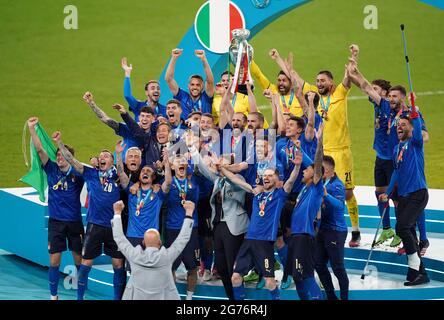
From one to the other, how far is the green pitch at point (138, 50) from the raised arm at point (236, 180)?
9.45 metres

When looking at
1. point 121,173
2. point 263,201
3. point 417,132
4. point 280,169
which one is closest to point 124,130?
point 121,173

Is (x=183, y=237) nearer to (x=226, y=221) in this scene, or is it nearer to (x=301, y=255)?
(x=226, y=221)

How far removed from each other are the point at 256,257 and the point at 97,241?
1.82m

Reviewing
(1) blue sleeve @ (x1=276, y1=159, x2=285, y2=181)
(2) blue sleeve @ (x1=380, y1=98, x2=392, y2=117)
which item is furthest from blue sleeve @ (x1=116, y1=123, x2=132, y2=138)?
(2) blue sleeve @ (x1=380, y1=98, x2=392, y2=117)

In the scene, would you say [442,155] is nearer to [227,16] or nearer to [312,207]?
[227,16]

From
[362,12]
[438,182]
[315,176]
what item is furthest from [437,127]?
[315,176]

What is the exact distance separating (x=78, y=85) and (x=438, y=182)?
9.11 meters

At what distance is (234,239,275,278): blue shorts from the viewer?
36.7 feet

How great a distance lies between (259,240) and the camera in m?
11.2

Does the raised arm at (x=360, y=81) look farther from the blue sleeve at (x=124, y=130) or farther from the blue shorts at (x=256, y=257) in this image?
the blue sleeve at (x=124, y=130)

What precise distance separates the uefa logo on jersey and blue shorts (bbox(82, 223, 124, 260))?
311 cm

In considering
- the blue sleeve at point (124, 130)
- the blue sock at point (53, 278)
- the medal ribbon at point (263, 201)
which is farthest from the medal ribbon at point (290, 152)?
the blue sock at point (53, 278)

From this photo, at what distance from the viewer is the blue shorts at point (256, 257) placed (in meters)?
11.2

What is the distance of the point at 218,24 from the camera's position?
14039mm
